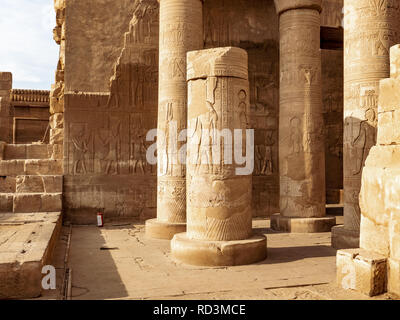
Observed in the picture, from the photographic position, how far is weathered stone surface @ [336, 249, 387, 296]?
185 inches

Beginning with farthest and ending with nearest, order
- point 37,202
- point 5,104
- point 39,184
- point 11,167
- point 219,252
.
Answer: point 5,104, point 11,167, point 39,184, point 37,202, point 219,252

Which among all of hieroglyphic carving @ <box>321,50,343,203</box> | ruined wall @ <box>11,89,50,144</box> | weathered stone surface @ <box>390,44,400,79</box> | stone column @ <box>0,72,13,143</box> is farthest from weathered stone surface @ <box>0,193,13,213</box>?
ruined wall @ <box>11,89,50,144</box>

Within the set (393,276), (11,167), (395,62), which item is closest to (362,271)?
(393,276)


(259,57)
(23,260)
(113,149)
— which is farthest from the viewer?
(259,57)

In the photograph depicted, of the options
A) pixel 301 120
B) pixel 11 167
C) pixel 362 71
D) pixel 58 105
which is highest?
pixel 58 105

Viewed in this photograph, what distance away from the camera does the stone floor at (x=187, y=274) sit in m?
4.96

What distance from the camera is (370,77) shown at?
7172mm

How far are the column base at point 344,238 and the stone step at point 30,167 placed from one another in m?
7.05

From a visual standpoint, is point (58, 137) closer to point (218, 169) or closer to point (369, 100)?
point (218, 169)

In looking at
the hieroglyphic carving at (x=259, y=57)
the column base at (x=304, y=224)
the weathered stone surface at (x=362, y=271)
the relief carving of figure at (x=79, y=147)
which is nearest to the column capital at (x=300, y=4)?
the hieroglyphic carving at (x=259, y=57)

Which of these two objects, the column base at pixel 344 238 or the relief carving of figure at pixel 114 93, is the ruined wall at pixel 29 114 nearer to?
the relief carving of figure at pixel 114 93

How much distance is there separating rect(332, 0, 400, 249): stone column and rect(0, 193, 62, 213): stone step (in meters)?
6.34

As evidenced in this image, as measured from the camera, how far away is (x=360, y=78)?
7.25 m

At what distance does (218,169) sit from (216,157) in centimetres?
18
